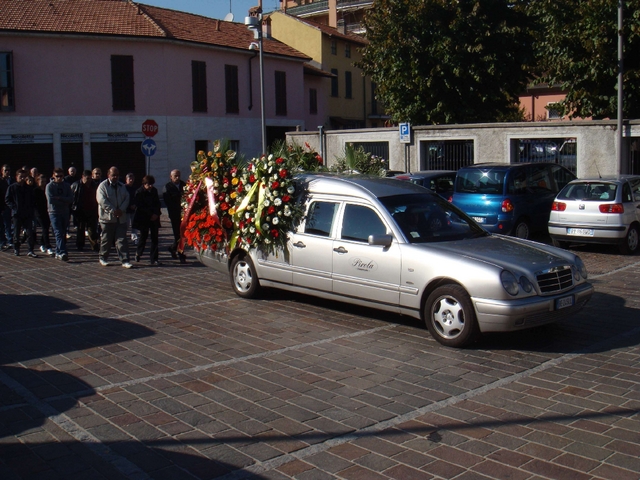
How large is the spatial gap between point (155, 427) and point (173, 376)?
4.27 ft

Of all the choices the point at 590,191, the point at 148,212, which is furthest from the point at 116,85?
the point at 590,191

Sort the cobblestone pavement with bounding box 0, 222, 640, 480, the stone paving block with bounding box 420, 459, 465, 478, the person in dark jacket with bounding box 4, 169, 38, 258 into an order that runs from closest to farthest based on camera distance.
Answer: the stone paving block with bounding box 420, 459, 465, 478 → the cobblestone pavement with bounding box 0, 222, 640, 480 → the person in dark jacket with bounding box 4, 169, 38, 258

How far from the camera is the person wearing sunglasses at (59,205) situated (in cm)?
1455

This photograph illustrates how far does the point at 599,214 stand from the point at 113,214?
9007 mm

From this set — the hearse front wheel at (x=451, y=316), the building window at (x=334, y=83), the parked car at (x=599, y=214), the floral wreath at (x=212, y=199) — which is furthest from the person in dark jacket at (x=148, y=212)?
the building window at (x=334, y=83)

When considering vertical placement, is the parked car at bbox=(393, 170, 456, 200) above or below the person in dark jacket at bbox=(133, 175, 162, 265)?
above

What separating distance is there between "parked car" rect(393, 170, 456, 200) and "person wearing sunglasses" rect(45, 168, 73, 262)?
7663 millimetres

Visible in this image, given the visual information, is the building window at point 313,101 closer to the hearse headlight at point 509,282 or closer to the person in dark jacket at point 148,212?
the person in dark jacket at point 148,212

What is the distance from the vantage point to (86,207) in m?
15.5

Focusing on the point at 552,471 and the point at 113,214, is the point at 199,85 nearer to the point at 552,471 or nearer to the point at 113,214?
the point at 113,214

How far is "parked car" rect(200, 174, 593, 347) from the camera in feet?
24.7

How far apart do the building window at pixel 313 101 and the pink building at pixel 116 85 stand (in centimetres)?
643

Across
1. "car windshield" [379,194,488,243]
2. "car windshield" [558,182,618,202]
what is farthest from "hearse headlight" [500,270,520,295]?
"car windshield" [558,182,618,202]

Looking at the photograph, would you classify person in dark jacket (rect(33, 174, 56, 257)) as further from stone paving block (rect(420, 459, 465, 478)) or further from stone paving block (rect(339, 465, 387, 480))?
stone paving block (rect(420, 459, 465, 478))
